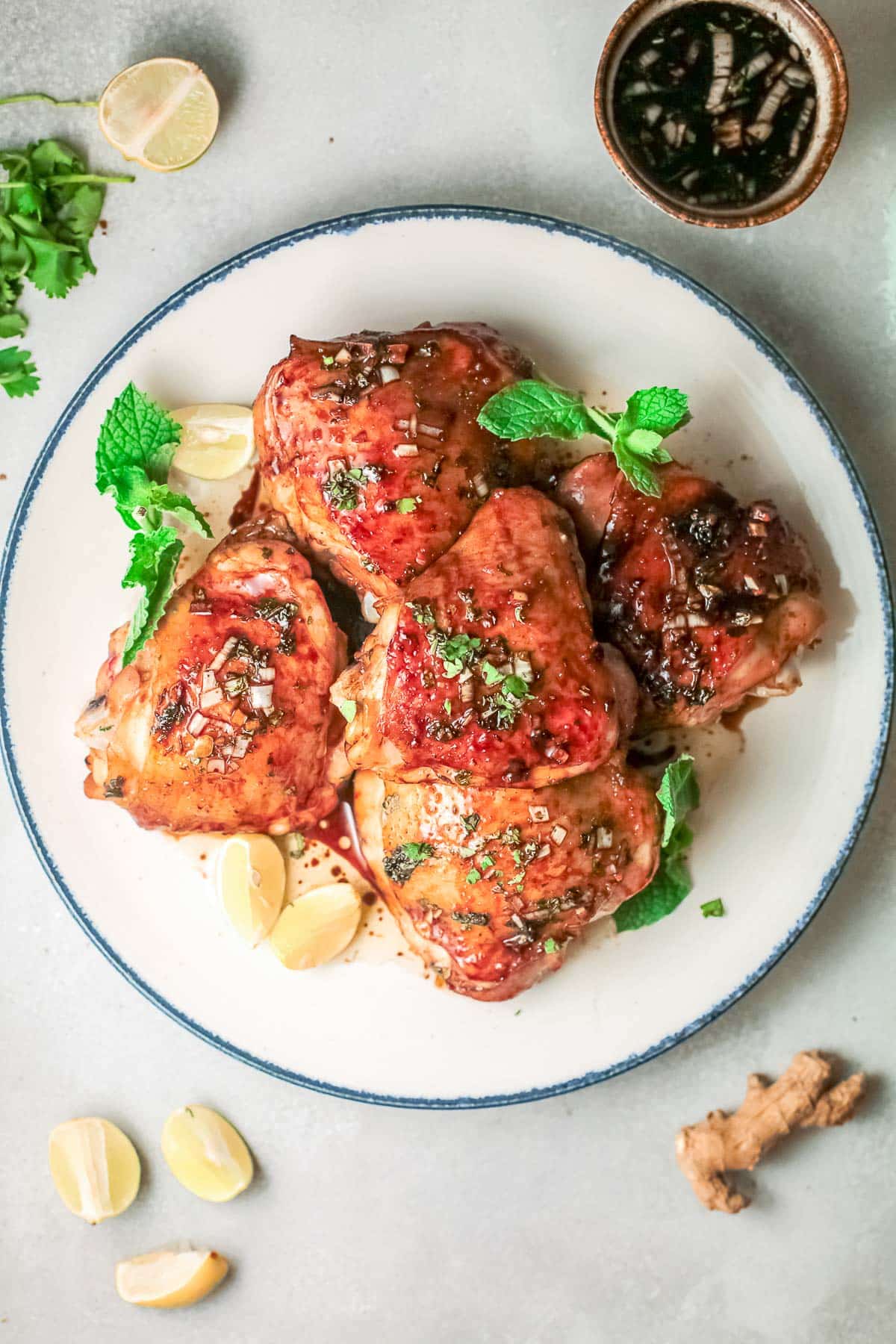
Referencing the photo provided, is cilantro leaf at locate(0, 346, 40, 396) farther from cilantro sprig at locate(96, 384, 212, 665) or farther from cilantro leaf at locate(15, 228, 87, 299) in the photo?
cilantro sprig at locate(96, 384, 212, 665)

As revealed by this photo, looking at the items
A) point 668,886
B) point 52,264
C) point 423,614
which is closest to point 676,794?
point 668,886

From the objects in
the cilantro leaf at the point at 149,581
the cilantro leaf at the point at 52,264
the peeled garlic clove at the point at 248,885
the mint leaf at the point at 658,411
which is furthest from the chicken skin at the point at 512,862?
the cilantro leaf at the point at 52,264

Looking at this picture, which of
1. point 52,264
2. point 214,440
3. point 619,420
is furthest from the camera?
point 52,264

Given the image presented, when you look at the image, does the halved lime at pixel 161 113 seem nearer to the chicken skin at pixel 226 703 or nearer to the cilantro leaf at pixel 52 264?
the cilantro leaf at pixel 52 264

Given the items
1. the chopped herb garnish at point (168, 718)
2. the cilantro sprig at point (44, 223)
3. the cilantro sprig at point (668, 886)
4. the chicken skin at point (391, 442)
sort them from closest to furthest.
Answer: the chicken skin at point (391, 442) → the chopped herb garnish at point (168, 718) → the cilantro sprig at point (668, 886) → the cilantro sprig at point (44, 223)

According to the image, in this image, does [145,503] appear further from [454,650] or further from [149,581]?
[454,650]

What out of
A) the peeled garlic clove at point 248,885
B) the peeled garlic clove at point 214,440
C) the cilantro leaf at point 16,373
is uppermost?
the cilantro leaf at point 16,373

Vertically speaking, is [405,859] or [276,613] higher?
[276,613]
